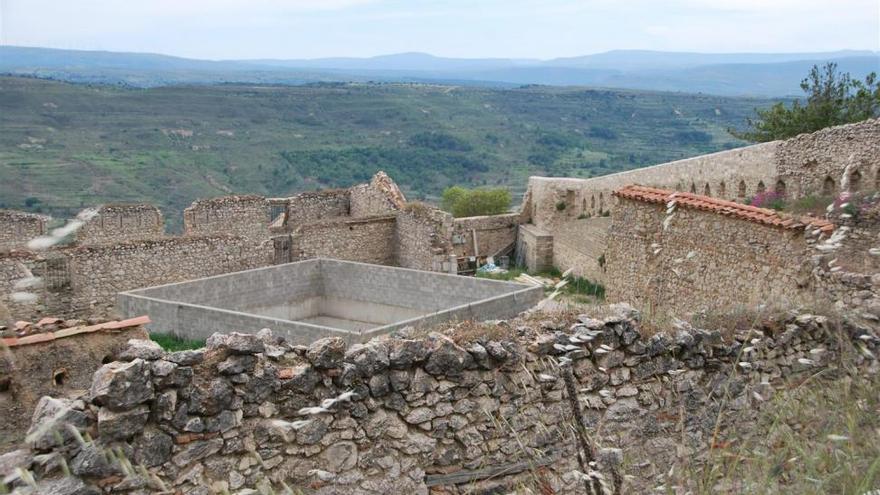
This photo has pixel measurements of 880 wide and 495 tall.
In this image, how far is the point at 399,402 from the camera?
5777 millimetres

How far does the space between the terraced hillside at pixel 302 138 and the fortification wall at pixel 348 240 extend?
103ft

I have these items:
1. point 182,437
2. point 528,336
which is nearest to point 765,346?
point 528,336

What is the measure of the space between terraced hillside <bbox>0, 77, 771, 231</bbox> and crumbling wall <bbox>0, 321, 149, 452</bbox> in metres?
41.4

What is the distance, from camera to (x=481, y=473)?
237 inches

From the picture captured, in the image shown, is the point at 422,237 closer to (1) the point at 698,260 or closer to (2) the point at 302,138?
(1) the point at 698,260

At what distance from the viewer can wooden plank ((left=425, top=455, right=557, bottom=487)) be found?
5965mm

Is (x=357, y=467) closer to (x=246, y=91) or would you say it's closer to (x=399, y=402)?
(x=399, y=402)

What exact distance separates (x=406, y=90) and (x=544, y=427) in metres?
149

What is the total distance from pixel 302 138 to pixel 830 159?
8917cm

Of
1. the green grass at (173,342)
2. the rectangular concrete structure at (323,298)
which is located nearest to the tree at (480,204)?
the rectangular concrete structure at (323,298)

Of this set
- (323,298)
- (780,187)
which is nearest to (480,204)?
(780,187)

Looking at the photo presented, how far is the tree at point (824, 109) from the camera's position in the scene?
26.3 m

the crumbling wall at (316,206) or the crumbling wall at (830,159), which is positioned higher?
the crumbling wall at (830,159)

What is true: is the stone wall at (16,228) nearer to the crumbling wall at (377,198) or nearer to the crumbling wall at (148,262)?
the crumbling wall at (148,262)
